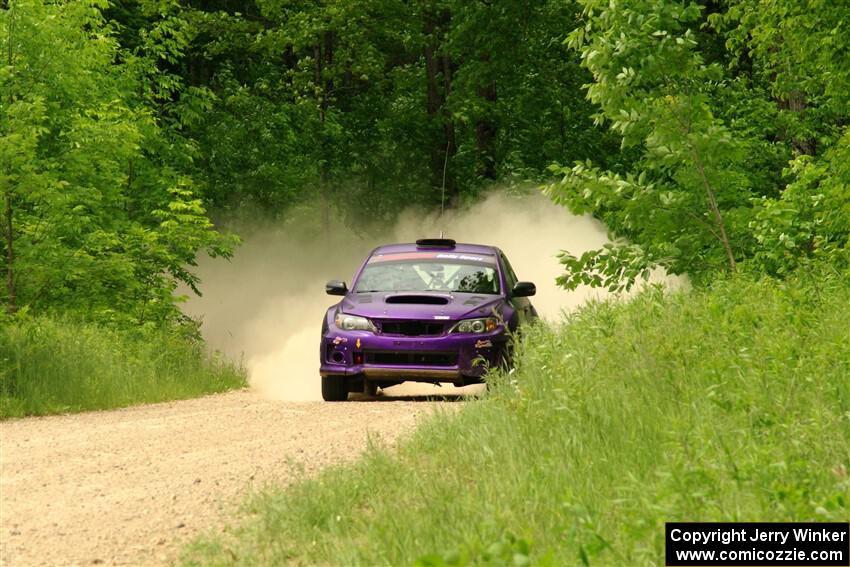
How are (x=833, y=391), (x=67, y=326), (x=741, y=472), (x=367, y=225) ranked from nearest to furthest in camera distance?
(x=741, y=472) → (x=833, y=391) → (x=67, y=326) → (x=367, y=225)

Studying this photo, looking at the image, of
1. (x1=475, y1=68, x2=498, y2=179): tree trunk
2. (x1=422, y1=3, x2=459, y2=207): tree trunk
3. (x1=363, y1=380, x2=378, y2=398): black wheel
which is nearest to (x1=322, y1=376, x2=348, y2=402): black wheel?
(x1=363, y1=380, x2=378, y2=398): black wheel

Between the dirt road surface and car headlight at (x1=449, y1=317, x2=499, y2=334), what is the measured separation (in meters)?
1.00

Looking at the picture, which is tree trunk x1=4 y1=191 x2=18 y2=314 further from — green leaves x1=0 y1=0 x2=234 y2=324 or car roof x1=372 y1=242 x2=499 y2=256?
car roof x1=372 y1=242 x2=499 y2=256

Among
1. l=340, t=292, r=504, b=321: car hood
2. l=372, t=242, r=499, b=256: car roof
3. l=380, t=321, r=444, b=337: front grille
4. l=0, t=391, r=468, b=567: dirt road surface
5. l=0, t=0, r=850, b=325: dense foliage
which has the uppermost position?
l=0, t=0, r=850, b=325: dense foliage

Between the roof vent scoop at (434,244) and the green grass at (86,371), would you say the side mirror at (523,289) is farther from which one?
the green grass at (86,371)

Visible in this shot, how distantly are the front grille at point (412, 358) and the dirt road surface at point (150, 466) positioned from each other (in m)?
0.49

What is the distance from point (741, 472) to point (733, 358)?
8.76 feet

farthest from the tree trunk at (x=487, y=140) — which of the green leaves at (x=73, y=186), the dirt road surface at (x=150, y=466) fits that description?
the dirt road surface at (x=150, y=466)

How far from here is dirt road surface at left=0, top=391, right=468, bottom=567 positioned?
7367 mm

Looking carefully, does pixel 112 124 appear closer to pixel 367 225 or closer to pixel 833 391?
pixel 833 391

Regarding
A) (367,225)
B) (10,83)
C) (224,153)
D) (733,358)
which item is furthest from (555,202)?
(367,225)

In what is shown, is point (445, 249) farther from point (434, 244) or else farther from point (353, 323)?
point (353, 323)

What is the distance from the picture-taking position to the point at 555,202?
13320 mm

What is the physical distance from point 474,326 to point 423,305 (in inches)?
27.2
